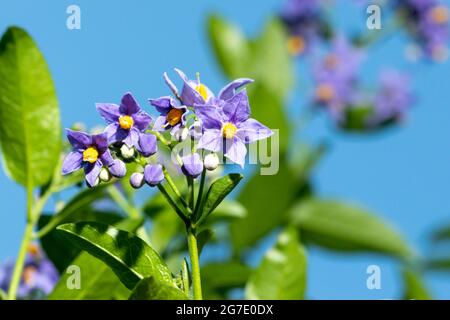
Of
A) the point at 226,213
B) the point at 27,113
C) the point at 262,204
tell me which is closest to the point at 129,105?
the point at 27,113

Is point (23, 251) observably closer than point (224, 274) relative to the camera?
Yes

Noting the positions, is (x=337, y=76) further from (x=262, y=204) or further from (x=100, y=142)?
(x=100, y=142)

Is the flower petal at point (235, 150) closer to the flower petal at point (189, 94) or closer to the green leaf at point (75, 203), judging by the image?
the flower petal at point (189, 94)

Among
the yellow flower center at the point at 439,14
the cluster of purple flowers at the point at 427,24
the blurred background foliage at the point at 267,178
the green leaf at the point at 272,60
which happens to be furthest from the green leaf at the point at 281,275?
the yellow flower center at the point at 439,14

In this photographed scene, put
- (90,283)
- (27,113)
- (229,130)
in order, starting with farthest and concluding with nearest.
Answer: (27,113) → (90,283) → (229,130)
